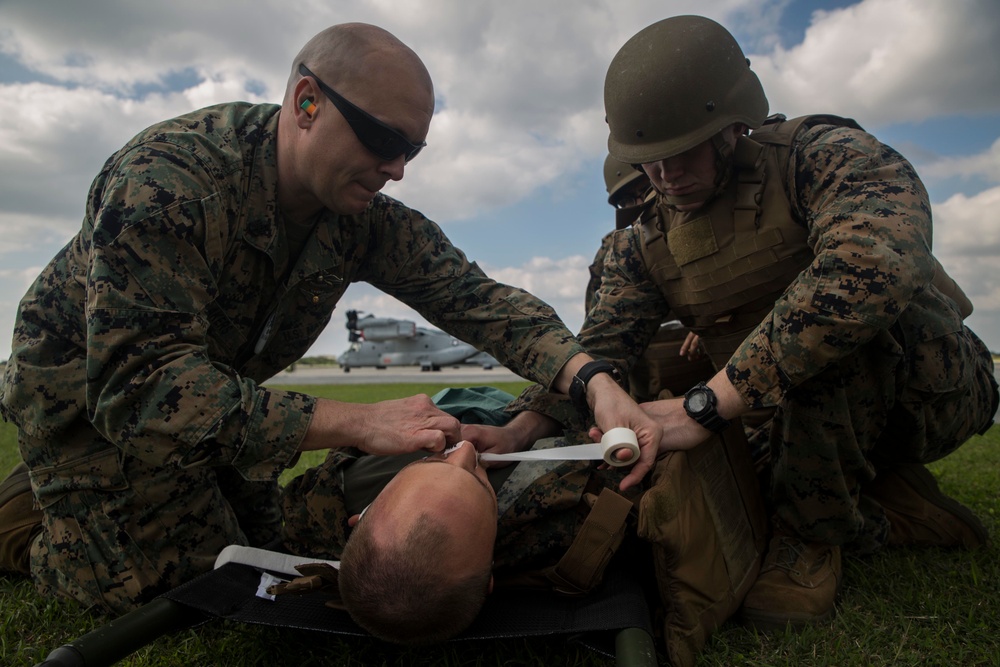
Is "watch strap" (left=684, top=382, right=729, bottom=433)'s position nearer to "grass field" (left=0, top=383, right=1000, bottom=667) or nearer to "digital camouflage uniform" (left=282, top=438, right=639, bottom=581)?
"digital camouflage uniform" (left=282, top=438, right=639, bottom=581)

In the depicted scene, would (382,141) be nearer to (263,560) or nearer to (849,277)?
(263,560)

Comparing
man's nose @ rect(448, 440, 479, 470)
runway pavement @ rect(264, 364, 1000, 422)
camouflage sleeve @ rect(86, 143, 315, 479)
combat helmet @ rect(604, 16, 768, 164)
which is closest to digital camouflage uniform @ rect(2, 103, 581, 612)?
camouflage sleeve @ rect(86, 143, 315, 479)

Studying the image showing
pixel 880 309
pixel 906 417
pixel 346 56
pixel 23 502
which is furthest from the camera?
pixel 23 502

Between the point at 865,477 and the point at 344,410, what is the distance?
2318mm

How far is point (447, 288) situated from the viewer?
3445 millimetres

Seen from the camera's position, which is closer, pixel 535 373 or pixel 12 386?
pixel 12 386

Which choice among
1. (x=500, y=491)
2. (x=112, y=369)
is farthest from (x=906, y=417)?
(x=112, y=369)

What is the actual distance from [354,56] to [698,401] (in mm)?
1865

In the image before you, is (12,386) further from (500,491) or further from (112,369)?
(500,491)

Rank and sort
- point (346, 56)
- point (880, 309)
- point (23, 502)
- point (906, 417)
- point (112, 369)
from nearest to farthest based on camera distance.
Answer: point (112, 369), point (880, 309), point (346, 56), point (906, 417), point (23, 502)

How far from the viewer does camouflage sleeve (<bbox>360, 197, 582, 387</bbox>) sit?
3.30 metres

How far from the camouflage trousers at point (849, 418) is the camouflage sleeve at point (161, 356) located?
2.01 meters

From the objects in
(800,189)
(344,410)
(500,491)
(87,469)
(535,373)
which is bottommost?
(87,469)

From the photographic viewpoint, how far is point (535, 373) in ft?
10.3
